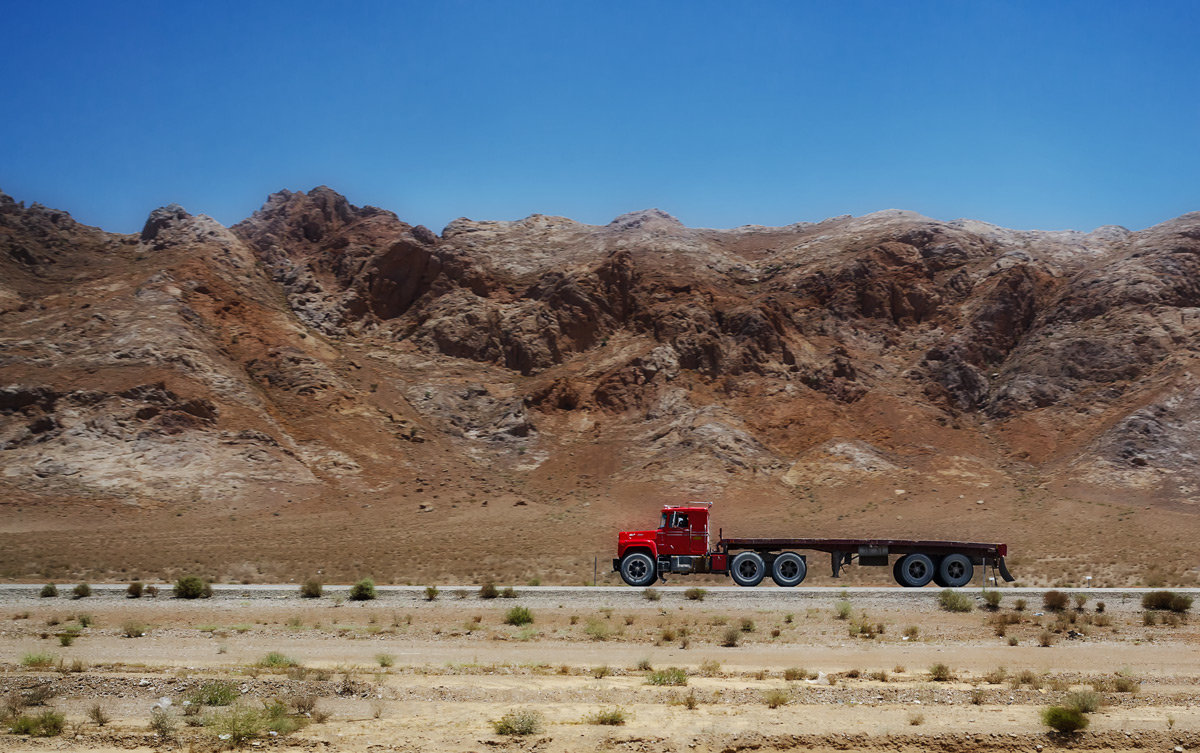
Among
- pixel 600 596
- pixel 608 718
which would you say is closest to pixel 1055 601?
pixel 600 596

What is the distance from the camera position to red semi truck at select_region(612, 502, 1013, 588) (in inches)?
1150

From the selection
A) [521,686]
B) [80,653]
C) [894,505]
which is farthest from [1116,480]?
[80,653]

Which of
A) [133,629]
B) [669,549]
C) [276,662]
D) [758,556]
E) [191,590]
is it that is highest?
[669,549]

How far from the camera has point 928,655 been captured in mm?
17938

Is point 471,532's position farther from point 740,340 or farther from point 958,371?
point 958,371

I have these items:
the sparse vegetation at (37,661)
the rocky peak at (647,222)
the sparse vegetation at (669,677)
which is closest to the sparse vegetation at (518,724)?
the sparse vegetation at (669,677)

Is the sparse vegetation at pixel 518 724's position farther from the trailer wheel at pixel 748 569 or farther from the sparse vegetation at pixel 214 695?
the trailer wheel at pixel 748 569

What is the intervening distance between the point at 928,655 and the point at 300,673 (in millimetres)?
11711

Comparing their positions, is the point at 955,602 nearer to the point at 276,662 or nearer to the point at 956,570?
the point at 956,570

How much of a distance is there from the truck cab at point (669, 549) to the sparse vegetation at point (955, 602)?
7.42 m

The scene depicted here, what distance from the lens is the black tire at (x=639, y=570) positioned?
29.2 metres

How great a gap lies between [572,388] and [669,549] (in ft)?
136

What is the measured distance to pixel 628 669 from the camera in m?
16.5

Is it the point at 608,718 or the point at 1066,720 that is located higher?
the point at 1066,720
